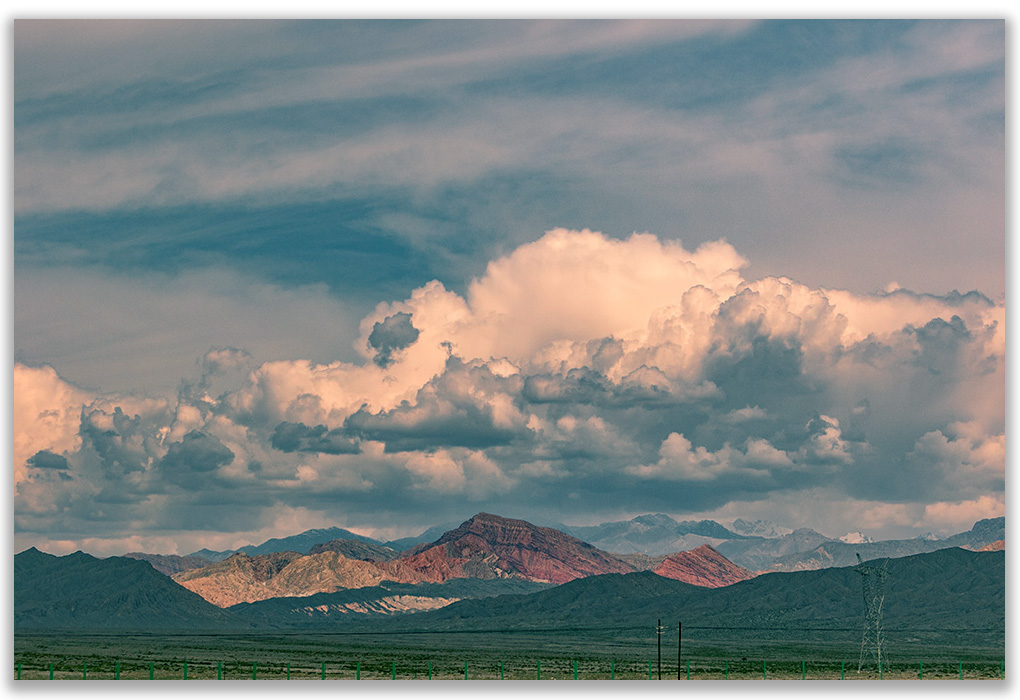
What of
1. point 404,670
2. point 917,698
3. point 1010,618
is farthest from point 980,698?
point 404,670

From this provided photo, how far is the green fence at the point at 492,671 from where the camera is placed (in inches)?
5487

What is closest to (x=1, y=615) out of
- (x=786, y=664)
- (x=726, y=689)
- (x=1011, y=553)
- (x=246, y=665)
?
(x=726, y=689)

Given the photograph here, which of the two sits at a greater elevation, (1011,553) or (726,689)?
(1011,553)

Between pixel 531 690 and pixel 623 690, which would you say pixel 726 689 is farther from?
pixel 531 690

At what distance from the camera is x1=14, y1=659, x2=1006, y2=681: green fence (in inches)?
5487

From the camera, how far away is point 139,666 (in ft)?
537

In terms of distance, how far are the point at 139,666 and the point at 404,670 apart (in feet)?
119

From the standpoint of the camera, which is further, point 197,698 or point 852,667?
point 852,667

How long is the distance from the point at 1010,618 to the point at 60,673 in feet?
332

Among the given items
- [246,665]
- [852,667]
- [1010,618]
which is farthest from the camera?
[852,667]

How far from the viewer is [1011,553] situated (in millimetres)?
99125

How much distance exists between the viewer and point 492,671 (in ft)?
522

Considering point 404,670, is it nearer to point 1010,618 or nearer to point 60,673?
point 60,673

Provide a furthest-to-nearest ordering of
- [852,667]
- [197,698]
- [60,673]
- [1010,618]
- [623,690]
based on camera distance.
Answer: [852,667] → [60,673] → [1010,618] → [623,690] → [197,698]
